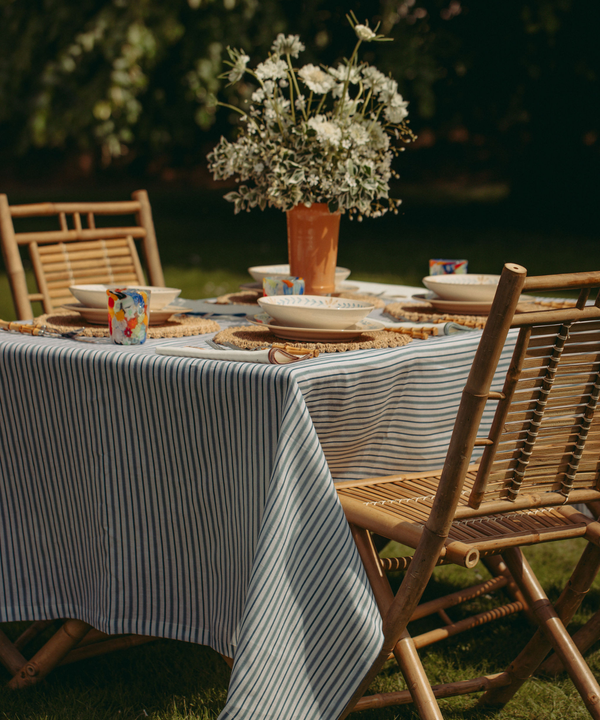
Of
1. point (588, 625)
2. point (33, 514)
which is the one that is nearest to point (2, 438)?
point (33, 514)

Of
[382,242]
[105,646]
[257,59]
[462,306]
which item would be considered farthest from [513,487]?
[382,242]

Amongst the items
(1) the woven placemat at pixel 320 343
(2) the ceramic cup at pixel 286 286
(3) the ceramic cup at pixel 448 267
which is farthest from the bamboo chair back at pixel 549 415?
(3) the ceramic cup at pixel 448 267

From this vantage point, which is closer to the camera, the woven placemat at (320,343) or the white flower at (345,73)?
the woven placemat at (320,343)

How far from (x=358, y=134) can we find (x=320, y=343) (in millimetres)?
740

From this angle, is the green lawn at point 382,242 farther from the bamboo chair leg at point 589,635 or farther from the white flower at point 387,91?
the bamboo chair leg at point 589,635

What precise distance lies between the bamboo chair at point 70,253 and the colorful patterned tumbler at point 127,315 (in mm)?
988

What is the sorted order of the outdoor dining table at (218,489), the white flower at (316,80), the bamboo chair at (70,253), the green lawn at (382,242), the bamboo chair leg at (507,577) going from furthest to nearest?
the green lawn at (382,242) < the bamboo chair at (70,253) < the bamboo chair leg at (507,577) < the white flower at (316,80) < the outdoor dining table at (218,489)

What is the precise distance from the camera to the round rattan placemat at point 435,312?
2203 millimetres

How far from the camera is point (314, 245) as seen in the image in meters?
2.43

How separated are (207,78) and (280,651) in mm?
8643

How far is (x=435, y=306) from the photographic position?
240 cm

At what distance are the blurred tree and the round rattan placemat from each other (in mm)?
6981

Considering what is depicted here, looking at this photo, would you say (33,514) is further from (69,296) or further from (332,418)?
(69,296)

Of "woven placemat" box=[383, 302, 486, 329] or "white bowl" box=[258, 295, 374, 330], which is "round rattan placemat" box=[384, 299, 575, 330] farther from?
"white bowl" box=[258, 295, 374, 330]
